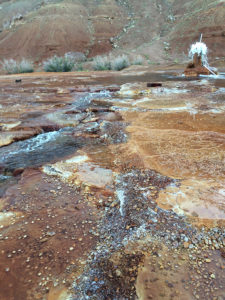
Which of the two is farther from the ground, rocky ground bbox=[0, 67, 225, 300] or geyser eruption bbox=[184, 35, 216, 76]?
geyser eruption bbox=[184, 35, 216, 76]

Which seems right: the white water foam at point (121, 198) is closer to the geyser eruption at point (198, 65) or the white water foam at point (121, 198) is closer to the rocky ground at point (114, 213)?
the rocky ground at point (114, 213)

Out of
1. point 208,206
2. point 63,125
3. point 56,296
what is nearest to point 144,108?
point 63,125

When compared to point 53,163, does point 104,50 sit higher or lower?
higher

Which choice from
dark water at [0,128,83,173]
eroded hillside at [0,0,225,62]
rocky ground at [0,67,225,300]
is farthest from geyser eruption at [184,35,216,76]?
dark water at [0,128,83,173]

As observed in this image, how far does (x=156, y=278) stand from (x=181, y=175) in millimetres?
1301

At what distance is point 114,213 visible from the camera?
2039 mm

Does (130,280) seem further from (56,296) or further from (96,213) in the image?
(96,213)

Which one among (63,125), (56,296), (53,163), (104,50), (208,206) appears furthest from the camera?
(104,50)

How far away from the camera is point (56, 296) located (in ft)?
4.42

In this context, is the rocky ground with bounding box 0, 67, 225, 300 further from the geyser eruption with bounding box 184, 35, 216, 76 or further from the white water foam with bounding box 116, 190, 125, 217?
the geyser eruption with bounding box 184, 35, 216, 76

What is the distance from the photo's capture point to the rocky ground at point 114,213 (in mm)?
1426

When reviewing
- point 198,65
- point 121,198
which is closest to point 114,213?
point 121,198

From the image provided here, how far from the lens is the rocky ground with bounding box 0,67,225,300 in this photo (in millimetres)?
1426

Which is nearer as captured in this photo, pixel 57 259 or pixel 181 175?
pixel 57 259
